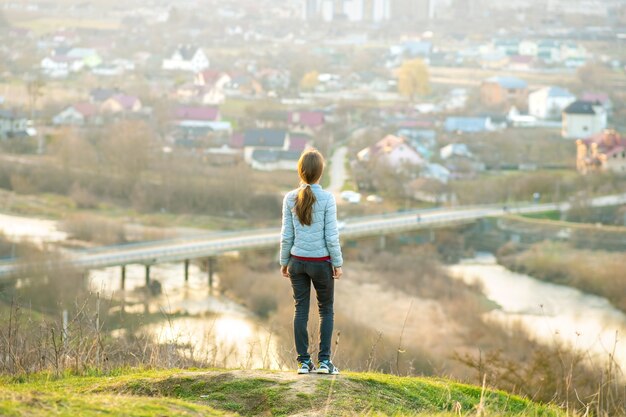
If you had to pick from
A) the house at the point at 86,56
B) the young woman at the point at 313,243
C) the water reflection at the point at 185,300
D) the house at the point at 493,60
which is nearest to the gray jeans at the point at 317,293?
the young woman at the point at 313,243

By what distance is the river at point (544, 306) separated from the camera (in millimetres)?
8617

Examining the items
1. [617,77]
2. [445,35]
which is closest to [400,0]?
[445,35]

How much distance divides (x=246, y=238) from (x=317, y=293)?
9141 mm

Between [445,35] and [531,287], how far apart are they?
46.6 ft

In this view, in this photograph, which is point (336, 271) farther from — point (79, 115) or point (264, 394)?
point (79, 115)

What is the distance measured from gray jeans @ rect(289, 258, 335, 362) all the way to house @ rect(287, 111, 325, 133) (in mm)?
14955

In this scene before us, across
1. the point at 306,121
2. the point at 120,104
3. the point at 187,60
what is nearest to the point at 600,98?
the point at 306,121

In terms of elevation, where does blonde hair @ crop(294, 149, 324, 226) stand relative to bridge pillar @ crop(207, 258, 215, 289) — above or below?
above

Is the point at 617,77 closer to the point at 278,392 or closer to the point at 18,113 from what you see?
the point at 18,113

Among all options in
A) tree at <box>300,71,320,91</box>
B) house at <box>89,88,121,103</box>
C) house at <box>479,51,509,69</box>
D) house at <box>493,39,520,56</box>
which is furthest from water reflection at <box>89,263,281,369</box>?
house at <box>493,39,520,56</box>

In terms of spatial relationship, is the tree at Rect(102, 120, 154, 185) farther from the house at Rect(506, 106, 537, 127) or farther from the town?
the house at Rect(506, 106, 537, 127)

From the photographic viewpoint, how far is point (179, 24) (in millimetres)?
24297

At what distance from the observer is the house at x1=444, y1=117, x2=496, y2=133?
18016mm

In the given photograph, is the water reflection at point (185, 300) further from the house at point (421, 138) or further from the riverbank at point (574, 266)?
the house at point (421, 138)
